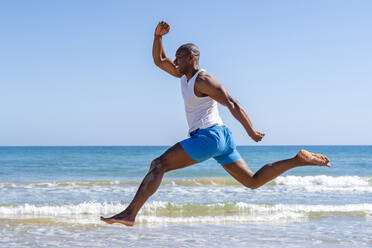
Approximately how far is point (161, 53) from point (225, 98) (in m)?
1.25

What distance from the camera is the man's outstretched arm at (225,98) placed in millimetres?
4539

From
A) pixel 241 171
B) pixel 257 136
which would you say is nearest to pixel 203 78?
pixel 257 136

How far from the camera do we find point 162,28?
540 cm

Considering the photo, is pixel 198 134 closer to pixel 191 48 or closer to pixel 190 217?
pixel 191 48

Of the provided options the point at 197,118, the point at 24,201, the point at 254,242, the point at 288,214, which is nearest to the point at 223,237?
the point at 254,242

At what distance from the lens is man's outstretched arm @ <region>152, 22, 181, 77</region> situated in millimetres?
5375

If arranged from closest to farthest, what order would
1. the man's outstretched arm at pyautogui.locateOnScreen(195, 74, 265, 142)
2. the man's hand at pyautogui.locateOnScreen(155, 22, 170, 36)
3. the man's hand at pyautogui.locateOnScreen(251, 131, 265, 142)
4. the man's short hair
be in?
the man's outstretched arm at pyautogui.locateOnScreen(195, 74, 265, 142) → the man's hand at pyautogui.locateOnScreen(251, 131, 265, 142) → the man's short hair → the man's hand at pyautogui.locateOnScreen(155, 22, 170, 36)

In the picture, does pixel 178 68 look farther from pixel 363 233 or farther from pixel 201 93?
pixel 363 233

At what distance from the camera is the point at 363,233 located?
865 centimetres

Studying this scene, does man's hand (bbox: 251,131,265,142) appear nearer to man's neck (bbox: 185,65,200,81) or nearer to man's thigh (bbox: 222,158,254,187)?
man's thigh (bbox: 222,158,254,187)

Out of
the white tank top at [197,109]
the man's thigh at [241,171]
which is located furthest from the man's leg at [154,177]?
the man's thigh at [241,171]

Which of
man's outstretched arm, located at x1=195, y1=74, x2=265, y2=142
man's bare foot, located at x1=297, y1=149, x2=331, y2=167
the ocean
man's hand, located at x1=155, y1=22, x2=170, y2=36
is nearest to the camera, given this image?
man's outstretched arm, located at x1=195, y1=74, x2=265, y2=142

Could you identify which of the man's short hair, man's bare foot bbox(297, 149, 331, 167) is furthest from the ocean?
the man's short hair

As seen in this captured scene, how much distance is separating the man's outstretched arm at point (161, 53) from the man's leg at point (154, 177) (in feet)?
3.39
